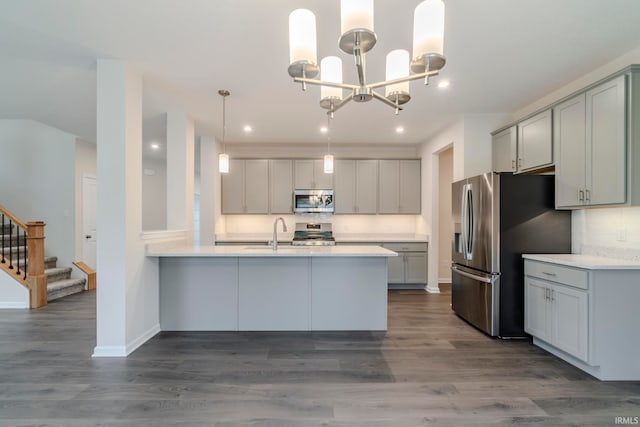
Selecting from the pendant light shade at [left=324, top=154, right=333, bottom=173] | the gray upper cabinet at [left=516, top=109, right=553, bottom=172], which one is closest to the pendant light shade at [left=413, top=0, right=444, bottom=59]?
the pendant light shade at [left=324, top=154, right=333, bottom=173]

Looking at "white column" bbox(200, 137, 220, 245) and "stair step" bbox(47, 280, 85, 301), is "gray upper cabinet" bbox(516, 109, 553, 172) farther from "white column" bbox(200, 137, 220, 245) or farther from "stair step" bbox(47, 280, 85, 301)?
"stair step" bbox(47, 280, 85, 301)

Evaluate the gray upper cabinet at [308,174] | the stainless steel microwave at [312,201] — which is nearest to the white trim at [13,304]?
the stainless steel microwave at [312,201]

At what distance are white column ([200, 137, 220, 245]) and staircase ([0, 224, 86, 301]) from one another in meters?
2.23

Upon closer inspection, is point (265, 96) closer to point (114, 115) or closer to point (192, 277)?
point (114, 115)

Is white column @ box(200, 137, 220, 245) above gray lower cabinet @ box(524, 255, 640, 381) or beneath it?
above

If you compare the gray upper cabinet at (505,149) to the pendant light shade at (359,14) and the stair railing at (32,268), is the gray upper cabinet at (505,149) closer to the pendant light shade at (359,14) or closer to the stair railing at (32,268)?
the pendant light shade at (359,14)

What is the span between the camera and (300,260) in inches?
134

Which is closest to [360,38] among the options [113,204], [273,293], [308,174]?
[113,204]

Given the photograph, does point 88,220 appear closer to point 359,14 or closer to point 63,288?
point 63,288

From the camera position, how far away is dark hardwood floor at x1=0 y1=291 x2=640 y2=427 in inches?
77.2

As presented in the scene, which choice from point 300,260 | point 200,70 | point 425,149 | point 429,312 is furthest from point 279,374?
point 425,149

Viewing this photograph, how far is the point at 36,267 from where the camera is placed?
445cm

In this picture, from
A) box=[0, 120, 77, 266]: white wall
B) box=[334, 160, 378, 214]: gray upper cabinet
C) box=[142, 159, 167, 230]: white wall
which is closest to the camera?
box=[0, 120, 77, 266]: white wall

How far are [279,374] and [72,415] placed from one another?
1359 millimetres
